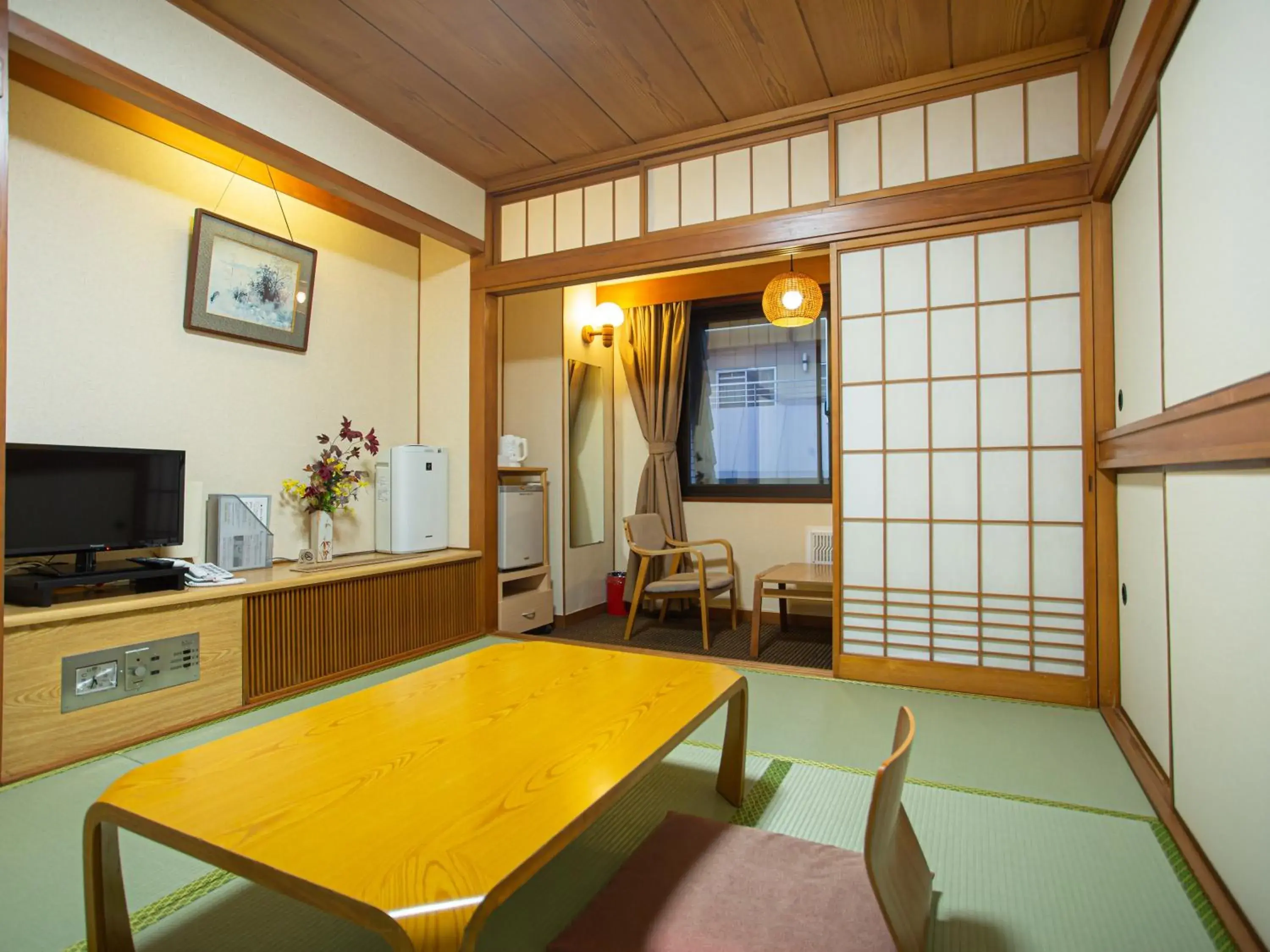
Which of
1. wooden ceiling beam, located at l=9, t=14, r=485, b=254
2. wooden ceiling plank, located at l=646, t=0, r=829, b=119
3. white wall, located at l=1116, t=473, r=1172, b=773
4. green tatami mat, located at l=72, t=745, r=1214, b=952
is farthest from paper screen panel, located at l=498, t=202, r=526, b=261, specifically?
white wall, located at l=1116, t=473, r=1172, b=773

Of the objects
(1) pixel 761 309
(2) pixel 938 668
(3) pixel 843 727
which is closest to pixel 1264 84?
(3) pixel 843 727

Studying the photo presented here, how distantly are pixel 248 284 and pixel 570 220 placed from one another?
1639 mm

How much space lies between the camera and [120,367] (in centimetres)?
270

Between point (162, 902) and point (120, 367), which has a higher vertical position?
point (120, 367)

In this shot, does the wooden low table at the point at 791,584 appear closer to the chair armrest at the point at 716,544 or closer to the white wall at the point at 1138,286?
the chair armrest at the point at 716,544

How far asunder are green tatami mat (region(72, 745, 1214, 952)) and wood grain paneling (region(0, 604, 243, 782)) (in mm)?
1078

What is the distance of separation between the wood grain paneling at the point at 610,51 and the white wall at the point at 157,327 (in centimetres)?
68

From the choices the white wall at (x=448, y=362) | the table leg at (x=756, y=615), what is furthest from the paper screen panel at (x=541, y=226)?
the table leg at (x=756, y=615)

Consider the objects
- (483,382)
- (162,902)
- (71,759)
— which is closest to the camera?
(162,902)

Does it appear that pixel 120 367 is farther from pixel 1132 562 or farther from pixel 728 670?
pixel 1132 562

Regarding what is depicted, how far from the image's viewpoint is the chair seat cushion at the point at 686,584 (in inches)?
166

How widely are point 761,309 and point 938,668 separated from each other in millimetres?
2903

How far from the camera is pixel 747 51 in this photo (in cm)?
271

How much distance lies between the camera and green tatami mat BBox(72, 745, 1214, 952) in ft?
4.34
